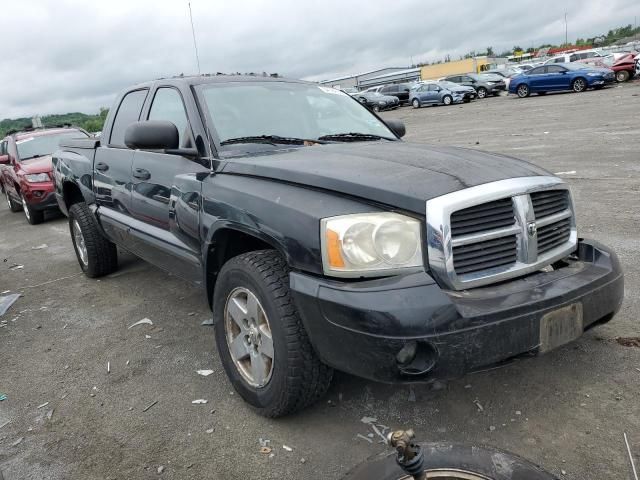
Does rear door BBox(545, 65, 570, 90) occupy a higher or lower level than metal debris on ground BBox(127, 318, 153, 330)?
higher

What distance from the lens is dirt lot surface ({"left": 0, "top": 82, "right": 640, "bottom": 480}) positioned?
256 cm

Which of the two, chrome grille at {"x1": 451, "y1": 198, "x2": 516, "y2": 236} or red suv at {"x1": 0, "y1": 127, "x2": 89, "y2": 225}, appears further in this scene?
red suv at {"x1": 0, "y1": 127, "x2": 89, "y2": 225}

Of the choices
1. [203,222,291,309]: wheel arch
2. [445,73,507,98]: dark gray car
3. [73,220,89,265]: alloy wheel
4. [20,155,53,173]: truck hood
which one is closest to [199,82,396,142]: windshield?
[203,222,291,309]: wheel arch

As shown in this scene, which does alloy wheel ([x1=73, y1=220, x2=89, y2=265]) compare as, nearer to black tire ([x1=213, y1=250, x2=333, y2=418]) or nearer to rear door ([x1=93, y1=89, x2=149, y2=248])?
rear door ([x1=93, y1=89, x2=149, y2=248])

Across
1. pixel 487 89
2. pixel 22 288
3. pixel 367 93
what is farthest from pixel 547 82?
pixel 22 288

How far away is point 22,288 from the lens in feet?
19.2

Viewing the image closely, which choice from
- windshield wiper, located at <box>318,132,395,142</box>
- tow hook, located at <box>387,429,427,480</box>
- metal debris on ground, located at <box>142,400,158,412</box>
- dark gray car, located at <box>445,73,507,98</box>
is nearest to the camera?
tow hook, located at <box>387,429,427,480</box>

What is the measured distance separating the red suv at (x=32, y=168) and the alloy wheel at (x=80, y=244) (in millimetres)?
3573

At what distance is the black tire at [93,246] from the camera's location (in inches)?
214

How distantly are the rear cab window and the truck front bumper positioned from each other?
110 inches

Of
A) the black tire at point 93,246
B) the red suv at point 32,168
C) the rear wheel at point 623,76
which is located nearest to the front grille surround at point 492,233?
the black tire at point 93,246

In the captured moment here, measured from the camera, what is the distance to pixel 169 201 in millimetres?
3643

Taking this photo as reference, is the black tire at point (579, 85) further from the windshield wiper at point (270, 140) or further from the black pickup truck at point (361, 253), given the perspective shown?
the windshield wiper at point (270, 140)

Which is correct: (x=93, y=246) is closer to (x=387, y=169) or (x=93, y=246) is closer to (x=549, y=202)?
(x=387, y=169)
